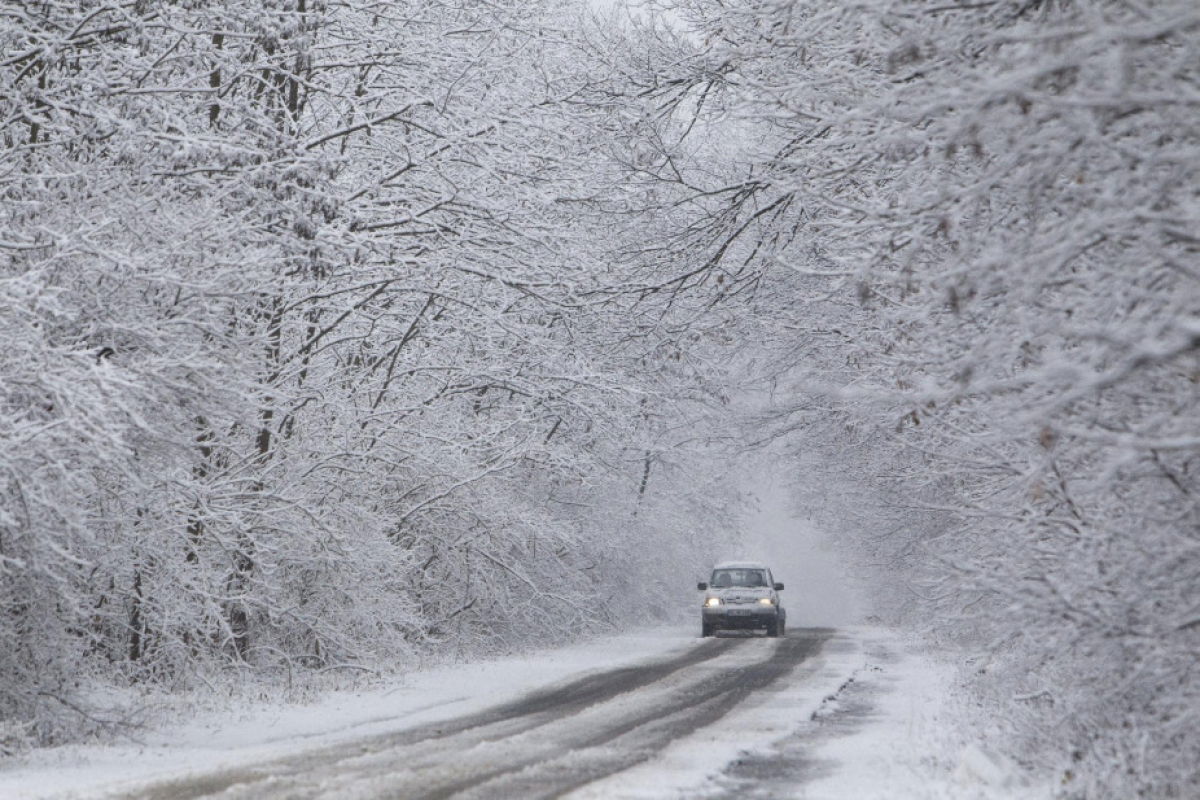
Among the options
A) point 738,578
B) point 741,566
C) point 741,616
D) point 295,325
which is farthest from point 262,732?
point 741,566

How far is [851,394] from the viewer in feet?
21.9

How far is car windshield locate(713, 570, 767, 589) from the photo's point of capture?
32969mm

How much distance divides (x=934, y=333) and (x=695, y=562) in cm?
4001

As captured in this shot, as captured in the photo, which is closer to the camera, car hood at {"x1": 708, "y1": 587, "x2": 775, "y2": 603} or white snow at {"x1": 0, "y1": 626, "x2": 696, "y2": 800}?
white snow at {"x1": 0, "y1": 626, "x2": 696, "y2": 800}

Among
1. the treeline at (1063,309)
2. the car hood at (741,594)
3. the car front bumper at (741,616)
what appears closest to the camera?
the treeline at (1063,309)


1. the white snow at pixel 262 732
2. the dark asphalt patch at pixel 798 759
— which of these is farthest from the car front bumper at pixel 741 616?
the dark asphalt patch at pixel 798 759

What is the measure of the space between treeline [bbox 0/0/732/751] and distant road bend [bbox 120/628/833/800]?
2.35 metres

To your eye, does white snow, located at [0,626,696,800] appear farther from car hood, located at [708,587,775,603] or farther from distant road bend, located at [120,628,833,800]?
car hood, located at [708,587,775,603]

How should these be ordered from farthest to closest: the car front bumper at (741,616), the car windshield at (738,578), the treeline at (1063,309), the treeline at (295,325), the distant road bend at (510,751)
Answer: the car windshield at (738,578) < the car front bumper at (741,616) < the treeline at (295,325) < the distant road bend at (510,751) < the treeline at (1063,309)

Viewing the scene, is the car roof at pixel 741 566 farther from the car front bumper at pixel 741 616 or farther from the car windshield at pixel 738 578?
the car front bumper at pixel 741 616

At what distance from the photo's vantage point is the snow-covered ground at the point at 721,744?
8773 mm

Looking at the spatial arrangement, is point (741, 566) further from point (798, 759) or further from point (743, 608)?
point (798, 759)

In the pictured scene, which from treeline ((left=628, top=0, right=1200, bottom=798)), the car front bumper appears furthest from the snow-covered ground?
the car front bumper

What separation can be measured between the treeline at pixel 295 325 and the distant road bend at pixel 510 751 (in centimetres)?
235
